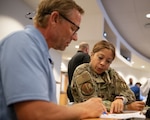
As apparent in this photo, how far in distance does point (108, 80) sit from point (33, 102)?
3.26 feet

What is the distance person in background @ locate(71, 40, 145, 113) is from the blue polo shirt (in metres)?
0.72

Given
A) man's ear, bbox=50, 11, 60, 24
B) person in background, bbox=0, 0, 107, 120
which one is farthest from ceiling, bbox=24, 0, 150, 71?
person in background, bbox=0, 0, 107, 120

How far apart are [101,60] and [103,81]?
151 millimetres

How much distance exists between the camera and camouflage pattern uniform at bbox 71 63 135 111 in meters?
1.31

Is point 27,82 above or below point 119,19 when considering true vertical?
below

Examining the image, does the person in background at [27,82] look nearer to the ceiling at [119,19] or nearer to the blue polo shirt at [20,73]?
the blue polo shirt at [20,73]

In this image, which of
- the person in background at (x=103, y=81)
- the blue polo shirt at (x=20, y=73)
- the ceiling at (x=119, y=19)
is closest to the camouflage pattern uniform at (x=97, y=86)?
the person in background at (x=103, y=81)

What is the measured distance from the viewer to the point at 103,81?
1483 millimetres

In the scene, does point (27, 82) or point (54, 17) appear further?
point (54, 17)

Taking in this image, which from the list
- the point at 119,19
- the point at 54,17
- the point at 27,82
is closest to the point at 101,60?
the point at 54,17

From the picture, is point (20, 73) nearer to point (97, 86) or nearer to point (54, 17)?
point (54, 17)

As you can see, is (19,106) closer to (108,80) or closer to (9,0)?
(108,80)

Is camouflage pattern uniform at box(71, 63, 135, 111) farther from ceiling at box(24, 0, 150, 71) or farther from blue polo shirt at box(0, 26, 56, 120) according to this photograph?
ceiling at box(24, 0, 150, 71)

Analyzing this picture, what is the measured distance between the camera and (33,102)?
1.87 ft
